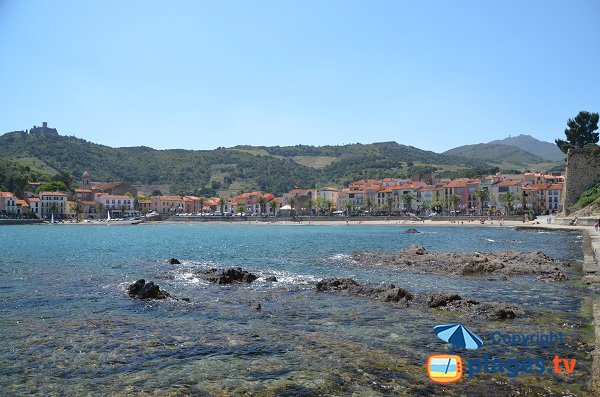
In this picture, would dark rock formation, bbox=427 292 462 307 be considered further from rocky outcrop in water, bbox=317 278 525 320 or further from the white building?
the white building

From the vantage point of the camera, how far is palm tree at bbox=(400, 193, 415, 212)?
397 ft

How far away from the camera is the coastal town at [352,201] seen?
113738 millimetres

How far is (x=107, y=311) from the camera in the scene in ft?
50.0

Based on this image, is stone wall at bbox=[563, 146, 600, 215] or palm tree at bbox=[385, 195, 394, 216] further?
palm tree at bbox=[385, 195, 394, 216]

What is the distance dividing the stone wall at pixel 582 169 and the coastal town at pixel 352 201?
92.7 feet

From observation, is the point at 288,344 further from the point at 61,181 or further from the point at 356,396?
the point at 61,181

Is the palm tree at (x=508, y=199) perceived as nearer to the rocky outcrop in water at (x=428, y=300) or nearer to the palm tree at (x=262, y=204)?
the palm tree at (x=262, y=204)

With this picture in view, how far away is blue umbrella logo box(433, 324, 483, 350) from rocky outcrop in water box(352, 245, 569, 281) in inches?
453

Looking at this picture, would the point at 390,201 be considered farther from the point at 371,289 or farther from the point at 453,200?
the point at 371,289

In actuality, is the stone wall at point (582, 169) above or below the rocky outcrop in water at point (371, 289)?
above

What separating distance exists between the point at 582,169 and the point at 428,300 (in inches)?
2309

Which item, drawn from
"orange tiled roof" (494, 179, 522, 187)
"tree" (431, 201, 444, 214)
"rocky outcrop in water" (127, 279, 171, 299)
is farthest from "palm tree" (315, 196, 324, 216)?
"rocky outcrop in water" (127, 279, 171, 299)

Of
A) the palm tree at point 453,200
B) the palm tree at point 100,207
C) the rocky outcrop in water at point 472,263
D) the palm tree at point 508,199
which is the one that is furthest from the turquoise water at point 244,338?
the palm tree at point 100,207

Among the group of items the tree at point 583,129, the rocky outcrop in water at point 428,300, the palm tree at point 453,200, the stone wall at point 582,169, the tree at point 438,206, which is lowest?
the rocky outcrop in water at point 428,300
